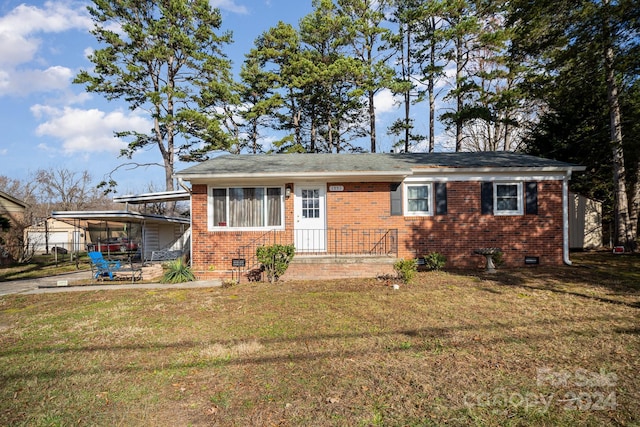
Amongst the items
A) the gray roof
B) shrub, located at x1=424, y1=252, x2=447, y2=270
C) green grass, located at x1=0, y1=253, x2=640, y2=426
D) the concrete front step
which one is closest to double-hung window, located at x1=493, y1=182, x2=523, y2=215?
the gray roof

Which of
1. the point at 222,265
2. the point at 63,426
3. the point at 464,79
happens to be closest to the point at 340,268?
the point at 222,265

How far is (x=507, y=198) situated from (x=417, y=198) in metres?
3.00

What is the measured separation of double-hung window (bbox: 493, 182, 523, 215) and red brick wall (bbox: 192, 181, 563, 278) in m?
0.27

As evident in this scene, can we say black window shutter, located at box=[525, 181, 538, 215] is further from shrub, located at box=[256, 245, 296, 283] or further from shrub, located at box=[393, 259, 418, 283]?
shrub, located at box=[256, 245, 296, 283]

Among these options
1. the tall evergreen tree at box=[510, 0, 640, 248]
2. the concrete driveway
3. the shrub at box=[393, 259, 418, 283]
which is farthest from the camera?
the tall evergreen tree at box=[510, 0, 640, 248]

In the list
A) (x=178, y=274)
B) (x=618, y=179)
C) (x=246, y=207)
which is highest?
(x=618, y=179)

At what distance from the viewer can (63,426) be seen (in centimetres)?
287

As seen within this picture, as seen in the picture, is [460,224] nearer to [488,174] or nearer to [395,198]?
[488,174]

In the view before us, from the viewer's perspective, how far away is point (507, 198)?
10.9 m

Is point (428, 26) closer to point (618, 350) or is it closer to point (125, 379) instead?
point (618, 350)

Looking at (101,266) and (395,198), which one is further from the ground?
(395,198)

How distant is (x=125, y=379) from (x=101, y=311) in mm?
3728

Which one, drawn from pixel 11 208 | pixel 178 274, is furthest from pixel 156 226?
pixel 11 208

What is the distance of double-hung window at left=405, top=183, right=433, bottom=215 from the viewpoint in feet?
35.6
